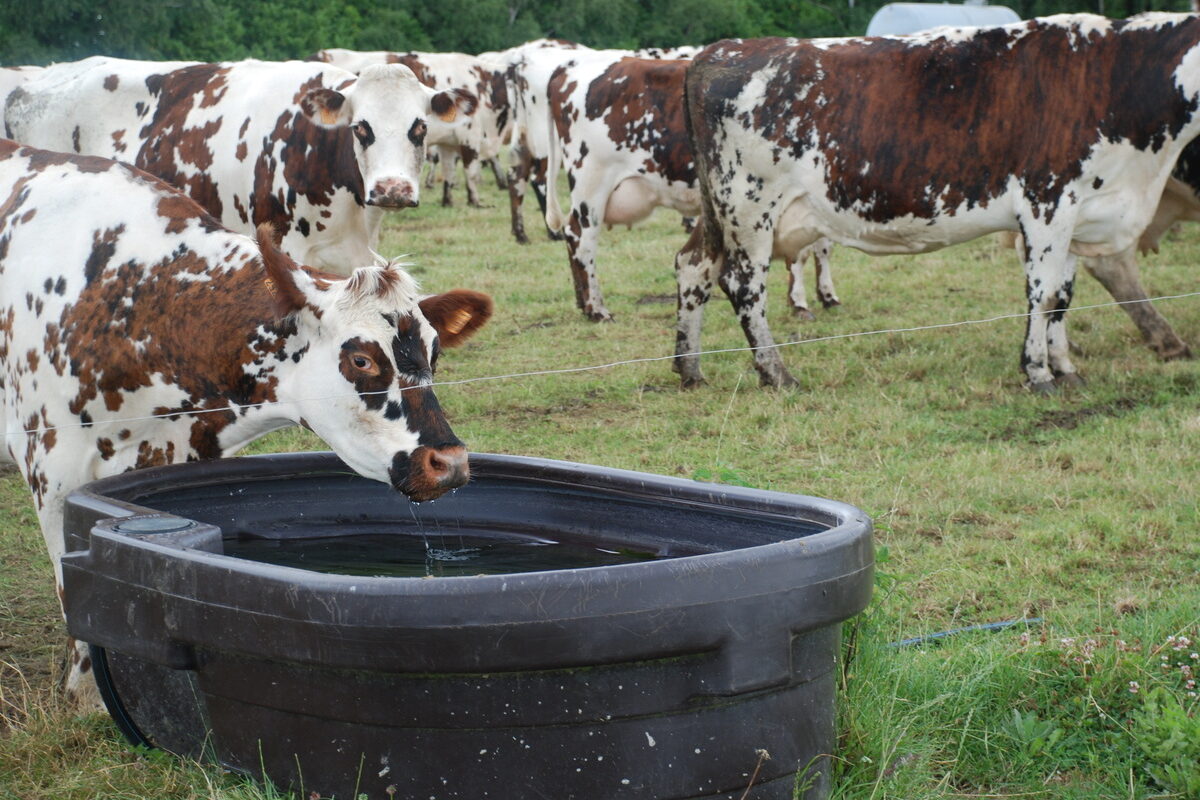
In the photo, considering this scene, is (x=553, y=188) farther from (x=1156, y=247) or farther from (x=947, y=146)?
(x=1156, y=247)

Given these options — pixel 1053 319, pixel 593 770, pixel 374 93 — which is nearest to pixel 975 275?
pixel 1053 319

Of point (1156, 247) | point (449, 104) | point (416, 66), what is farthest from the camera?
point (416, 66)

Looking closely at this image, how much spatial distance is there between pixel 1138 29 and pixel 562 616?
615 cm

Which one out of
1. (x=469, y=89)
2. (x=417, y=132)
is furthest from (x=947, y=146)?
(x=469, y=89)

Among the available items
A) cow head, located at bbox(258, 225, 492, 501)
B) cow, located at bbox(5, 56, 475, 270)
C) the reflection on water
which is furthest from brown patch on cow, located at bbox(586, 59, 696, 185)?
cow head, located at bbox(258, 225, 492, 501)

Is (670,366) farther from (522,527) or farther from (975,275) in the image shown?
(522,527)

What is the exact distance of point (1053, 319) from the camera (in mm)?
7438

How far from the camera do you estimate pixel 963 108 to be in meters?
7.29

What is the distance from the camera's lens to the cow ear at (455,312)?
3.46m

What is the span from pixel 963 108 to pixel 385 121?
306cm

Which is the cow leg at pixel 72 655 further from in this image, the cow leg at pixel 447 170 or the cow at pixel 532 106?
the cow leg at pixel 447 170

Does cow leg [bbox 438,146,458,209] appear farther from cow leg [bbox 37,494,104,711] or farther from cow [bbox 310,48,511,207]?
cow leg [bbox 37,494,104,711]

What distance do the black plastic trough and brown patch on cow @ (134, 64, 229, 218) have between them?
4.22 metres

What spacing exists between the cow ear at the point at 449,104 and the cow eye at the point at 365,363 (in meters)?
4.13
